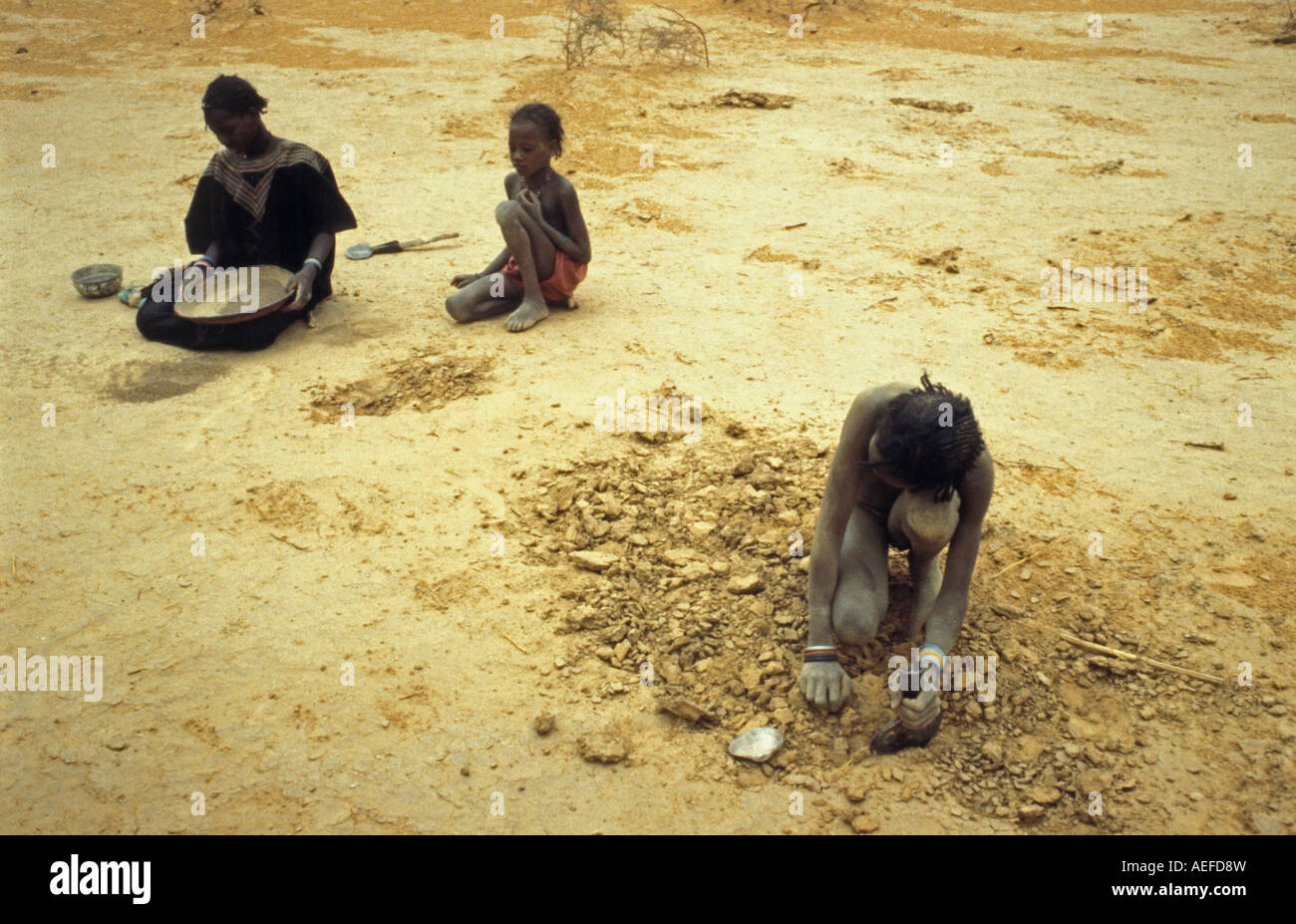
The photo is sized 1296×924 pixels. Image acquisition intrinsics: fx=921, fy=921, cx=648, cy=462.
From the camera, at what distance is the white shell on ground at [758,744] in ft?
7.57

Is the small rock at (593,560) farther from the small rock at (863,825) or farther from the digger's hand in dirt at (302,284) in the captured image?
the digger's hand in dirt at (302,284)

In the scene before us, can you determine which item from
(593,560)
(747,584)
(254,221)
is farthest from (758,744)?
(254,221)

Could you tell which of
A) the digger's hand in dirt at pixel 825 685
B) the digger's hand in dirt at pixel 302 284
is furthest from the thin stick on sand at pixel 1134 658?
the digger's hand in dirt at pixel 302 284

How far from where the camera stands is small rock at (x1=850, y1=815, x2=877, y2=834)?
2111mm

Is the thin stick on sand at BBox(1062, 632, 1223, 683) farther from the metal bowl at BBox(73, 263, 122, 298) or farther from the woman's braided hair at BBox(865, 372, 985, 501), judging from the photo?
the metal bowl at BBox(73, 263, 122, 298)

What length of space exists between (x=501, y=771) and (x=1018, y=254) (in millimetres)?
4095

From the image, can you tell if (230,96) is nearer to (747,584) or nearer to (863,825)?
(747,584)

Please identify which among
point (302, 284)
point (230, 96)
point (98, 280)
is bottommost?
point (98, 280)

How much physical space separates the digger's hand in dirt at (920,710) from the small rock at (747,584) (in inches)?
23.6

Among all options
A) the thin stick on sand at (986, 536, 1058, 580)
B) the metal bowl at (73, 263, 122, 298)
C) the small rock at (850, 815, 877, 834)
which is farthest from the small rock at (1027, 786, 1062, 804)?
the metal bowl at (73, 263, 122, 298)

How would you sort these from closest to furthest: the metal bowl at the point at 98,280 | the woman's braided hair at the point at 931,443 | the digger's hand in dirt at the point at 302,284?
the woman's braided hair at the point at 931,443, the digger's hand in dirt at the point at 302,284, the metal bowl at the point at 98,280

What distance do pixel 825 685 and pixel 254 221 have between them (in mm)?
3404

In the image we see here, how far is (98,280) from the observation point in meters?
4.50

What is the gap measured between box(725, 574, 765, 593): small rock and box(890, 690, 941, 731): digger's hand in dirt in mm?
599
